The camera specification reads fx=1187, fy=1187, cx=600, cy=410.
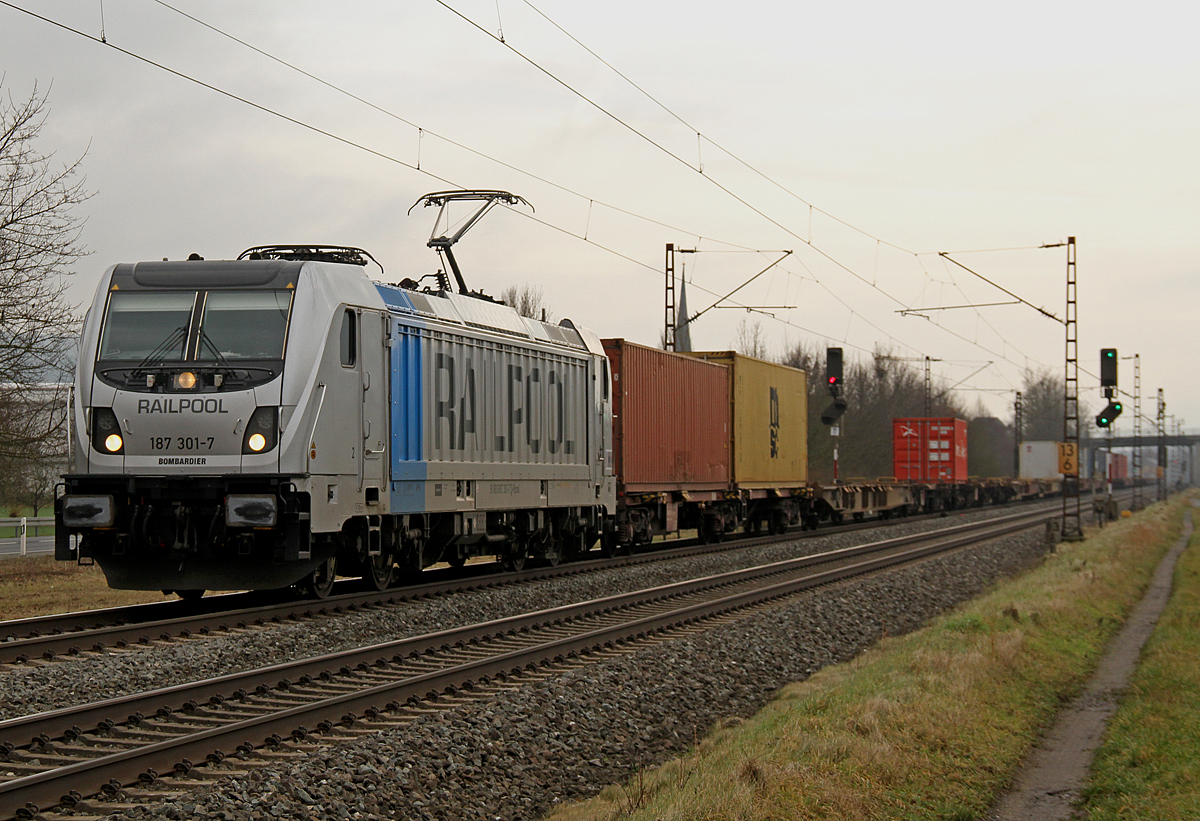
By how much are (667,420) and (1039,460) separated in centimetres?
5999

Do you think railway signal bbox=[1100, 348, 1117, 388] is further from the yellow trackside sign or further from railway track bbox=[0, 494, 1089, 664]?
railway track bbox=[0, 494, 1089, 664]

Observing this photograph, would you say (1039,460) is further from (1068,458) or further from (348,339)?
(348,339)

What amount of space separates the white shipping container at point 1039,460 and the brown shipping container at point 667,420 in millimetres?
55762

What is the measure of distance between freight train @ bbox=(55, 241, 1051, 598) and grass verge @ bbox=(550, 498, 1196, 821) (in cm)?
548

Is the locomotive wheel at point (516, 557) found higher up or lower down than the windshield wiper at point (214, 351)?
lower down

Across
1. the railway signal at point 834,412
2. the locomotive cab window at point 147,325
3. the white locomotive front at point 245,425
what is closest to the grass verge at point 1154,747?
the white locomotive front at point 245,425

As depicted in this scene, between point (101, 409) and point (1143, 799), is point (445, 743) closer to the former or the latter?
point (1143, 799)

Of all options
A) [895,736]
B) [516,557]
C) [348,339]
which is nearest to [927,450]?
[516,557]

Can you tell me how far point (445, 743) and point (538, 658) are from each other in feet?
10.5

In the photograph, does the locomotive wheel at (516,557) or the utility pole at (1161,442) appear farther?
the utility pole at (1161,442)

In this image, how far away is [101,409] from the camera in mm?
12391

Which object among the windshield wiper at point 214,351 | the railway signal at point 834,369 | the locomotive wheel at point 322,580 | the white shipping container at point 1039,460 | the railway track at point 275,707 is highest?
the railway signal at point 834,369

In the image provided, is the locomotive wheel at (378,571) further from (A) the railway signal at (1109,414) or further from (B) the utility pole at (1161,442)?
(B) the utility pole at (1161,442)

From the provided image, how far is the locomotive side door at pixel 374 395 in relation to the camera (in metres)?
13.6
